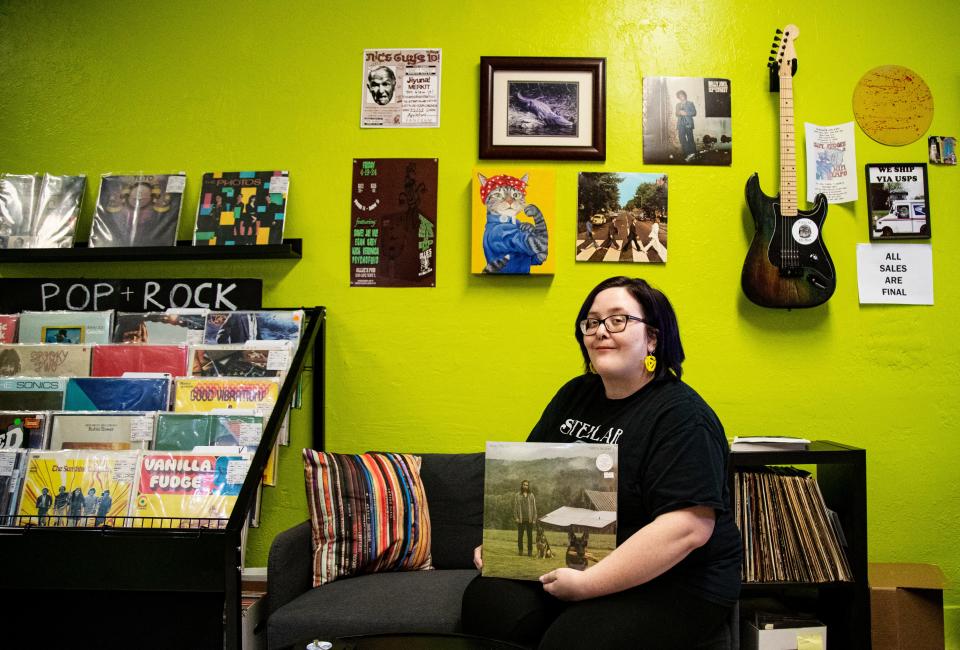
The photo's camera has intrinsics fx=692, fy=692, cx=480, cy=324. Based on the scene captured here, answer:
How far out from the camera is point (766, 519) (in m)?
2.18

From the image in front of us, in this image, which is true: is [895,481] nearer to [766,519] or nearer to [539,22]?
[766,519]

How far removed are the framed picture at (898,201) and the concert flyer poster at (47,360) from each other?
2.87 meters

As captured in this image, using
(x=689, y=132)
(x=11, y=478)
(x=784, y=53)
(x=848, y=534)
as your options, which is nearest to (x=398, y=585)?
(x=11, y=478)

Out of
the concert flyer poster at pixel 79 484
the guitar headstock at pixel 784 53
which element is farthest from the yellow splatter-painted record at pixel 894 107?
the concert flyer poster at pixel 79 484

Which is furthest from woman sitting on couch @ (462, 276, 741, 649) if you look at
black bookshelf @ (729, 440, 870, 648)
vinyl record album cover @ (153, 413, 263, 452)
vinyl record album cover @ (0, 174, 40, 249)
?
vinyl record album cover @ (0, 174, 40, 249)

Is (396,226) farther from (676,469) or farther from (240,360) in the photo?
(676,469)

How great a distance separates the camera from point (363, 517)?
2104mm

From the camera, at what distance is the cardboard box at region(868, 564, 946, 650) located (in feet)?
7.14

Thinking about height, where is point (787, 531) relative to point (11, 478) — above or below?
below

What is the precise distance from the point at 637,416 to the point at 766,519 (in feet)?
2.94

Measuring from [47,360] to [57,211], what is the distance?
635mm

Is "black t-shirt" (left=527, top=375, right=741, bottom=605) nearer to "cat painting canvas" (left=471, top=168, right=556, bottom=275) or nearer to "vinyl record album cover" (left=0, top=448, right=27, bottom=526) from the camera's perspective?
"cat painting canvas" (left=471, top=168, right=556, bottom=275)

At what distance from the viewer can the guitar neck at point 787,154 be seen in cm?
251

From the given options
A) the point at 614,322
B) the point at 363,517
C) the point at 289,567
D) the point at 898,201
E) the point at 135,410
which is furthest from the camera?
the point at 898,201
